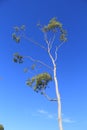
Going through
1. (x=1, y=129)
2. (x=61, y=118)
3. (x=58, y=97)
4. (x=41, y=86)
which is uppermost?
(x=1, y=129)

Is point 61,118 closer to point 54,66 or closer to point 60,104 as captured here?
point 60,104

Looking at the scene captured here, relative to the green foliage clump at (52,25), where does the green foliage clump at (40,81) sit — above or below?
below

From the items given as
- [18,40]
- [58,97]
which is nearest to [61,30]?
[18,40]

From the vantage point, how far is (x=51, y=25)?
4338cm

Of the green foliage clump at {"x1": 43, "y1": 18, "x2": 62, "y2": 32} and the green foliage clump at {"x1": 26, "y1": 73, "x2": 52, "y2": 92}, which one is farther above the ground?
the green foliage clump at {"x1": 43, "y1": 18, "x2": 62, "y2": 32}

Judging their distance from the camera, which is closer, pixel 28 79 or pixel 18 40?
pixel 28 79

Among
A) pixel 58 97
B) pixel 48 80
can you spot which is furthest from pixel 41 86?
pixel 58 97

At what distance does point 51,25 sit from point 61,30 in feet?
5.70

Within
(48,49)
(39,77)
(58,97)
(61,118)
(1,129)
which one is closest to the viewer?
(61,118)

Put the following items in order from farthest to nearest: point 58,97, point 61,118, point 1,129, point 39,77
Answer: point 1,129, point 39,77, point 58,97, point 61,118

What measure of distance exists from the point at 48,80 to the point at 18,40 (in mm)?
9111

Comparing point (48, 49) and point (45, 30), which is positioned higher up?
point (45, 30)

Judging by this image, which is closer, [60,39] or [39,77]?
[39,77]

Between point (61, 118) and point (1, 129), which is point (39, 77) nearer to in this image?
point (61, 118)
